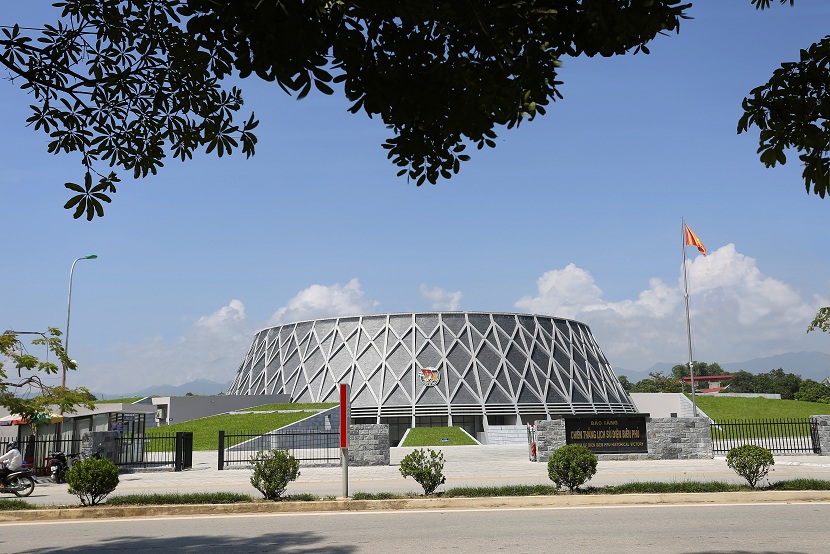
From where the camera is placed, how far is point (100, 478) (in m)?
14.4

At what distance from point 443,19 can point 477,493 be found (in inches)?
472

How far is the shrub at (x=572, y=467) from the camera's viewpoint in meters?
15.2

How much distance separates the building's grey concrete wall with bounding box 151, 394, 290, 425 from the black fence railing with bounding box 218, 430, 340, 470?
82.1 ft

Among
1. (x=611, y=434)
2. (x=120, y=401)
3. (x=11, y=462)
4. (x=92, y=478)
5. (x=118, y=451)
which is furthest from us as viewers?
(x=120, y=401)

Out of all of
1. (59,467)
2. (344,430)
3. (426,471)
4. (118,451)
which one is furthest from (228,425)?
(426,471)

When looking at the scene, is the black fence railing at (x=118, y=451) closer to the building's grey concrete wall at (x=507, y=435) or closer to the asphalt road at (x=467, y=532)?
the asphalt road at (x=467, y=532)

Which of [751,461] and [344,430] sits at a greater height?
[344,430]

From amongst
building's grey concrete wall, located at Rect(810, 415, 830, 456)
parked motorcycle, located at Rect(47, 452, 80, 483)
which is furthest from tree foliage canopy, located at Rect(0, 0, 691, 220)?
building's grey concrete wall, located at Rect(810, 415, 830, 456)

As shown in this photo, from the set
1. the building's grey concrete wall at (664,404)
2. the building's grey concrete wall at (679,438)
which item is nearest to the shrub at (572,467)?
the building's grey concrete wall at (679,438)

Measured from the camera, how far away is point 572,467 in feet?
50.0

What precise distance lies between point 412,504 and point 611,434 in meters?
15.8

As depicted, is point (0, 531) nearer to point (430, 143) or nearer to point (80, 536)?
point (80, 536)

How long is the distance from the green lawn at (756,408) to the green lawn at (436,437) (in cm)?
2524

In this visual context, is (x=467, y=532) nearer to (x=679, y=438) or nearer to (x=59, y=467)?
(x=59, y=467)
